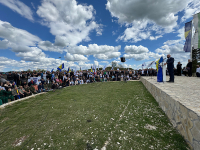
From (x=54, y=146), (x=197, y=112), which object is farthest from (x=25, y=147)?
(x=197, y=112)

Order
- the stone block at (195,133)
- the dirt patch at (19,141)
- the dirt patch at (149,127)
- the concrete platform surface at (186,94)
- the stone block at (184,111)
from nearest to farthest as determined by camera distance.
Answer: the stone block at (195,133) < the stone block at (184,111) < the concrete platform surface at (186,94) < the dirt patch at (19,141) < the dirt patch at (149,127)

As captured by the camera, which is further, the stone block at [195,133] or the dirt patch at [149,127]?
the dirt patch at [149,127]

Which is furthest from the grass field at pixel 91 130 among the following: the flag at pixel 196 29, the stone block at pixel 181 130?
the flag at pixel 196 29

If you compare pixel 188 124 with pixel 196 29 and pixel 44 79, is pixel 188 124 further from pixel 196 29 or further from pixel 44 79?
pixel 196 29

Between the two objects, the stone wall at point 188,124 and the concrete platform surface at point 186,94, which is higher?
the concrete platform surface at point 186,94

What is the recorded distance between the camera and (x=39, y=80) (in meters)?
12.6

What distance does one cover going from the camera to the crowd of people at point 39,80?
874 cm

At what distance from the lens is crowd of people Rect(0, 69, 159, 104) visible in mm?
8745

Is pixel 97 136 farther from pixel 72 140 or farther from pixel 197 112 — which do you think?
pixel 197 112

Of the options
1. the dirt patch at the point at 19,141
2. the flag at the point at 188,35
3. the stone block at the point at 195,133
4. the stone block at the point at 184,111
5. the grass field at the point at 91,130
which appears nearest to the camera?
the stone block at the point at 195,133

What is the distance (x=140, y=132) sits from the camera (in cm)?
359

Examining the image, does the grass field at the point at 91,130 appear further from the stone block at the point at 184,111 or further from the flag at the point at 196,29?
the flag at the point at 196,29

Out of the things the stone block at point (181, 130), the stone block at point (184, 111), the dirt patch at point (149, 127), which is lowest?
the dirt patch at point (149, 127)

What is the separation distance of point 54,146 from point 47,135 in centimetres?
76
